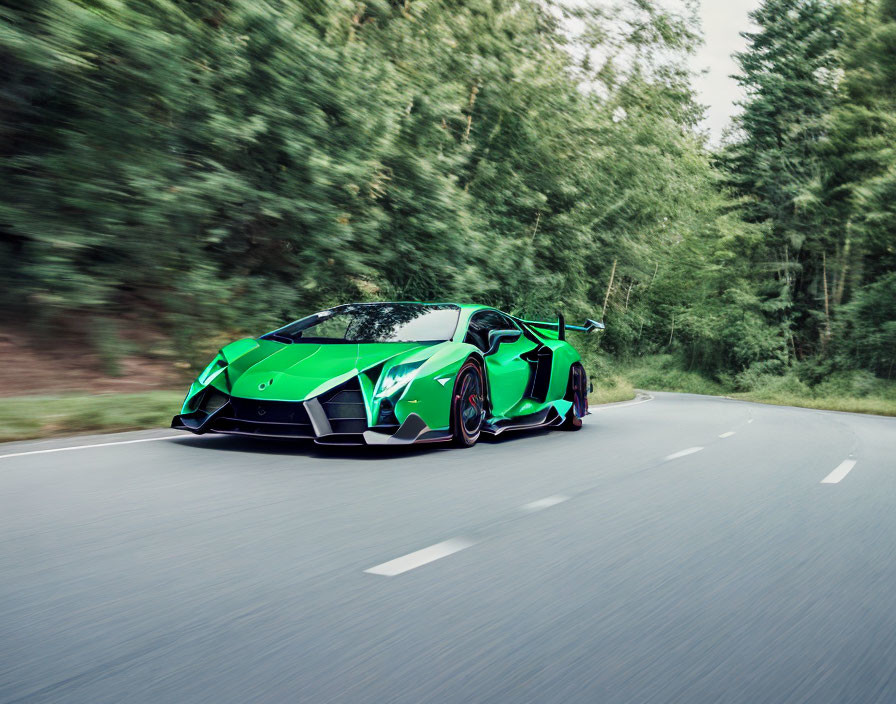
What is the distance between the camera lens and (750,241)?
46656mm

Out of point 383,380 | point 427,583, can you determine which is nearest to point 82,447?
point 383,380

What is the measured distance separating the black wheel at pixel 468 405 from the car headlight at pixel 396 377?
66 centimetres

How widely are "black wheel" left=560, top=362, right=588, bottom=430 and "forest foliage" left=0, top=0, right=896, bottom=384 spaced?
4.44 m

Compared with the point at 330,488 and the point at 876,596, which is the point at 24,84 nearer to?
the point at 330,488

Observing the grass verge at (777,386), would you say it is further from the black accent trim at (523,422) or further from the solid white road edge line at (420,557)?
the solid white road edge line at (420,557)

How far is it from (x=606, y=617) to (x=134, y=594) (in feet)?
5.77

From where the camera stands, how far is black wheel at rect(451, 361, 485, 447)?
8.39 meters

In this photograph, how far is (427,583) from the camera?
13.1ft

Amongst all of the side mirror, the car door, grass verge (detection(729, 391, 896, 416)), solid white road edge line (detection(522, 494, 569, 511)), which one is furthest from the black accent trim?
grass verge (detection(729, 391, 896, 416))

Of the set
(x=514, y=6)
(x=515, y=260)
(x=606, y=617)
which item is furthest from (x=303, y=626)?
(x=514, y=6)

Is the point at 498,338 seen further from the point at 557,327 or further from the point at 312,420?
the point at 312,420

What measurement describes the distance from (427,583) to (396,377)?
3.68 m

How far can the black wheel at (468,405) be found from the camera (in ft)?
27.5

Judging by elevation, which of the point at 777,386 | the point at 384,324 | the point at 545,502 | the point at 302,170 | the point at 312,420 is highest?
the point at 302,170
